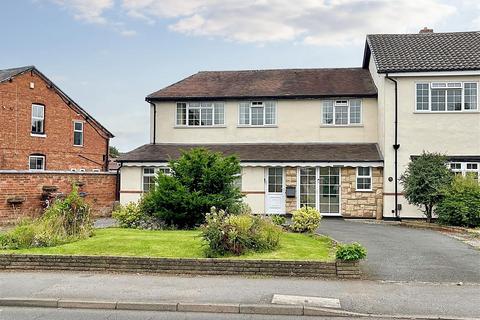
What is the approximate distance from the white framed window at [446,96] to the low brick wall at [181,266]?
48.4 ft

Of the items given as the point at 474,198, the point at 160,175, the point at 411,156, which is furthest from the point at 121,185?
the point at 474,198

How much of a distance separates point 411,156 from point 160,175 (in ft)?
38.9

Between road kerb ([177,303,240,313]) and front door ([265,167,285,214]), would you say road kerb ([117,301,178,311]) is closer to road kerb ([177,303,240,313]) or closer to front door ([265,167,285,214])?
road kerb ([177,303,240,313])

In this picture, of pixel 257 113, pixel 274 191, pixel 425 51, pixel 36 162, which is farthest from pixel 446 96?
pixel 36 162

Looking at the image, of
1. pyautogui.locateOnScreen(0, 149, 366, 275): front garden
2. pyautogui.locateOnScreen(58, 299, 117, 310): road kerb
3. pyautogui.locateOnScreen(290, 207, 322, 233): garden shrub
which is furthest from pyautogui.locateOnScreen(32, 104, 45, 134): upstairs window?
pyautogui.locateOnScreen(58, 299, 117, 310): road kerb

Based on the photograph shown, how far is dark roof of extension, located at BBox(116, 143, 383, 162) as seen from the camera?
2333 cm

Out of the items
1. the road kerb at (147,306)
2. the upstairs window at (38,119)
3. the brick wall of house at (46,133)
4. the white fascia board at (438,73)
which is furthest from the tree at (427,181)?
the upstairs window at (38,119)

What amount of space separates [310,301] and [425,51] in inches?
761

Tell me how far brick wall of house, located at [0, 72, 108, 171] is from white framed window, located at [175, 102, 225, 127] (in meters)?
9.82

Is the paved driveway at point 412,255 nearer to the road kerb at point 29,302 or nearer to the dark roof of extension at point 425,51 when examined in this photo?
the road kerb at point 29,302

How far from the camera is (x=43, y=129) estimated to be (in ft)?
103

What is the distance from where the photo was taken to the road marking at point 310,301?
820 cm

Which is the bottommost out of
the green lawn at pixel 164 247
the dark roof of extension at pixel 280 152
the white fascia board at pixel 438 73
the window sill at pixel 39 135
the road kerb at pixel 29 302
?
the road kerb at pixel 29 302

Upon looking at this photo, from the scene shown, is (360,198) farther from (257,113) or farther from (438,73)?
(257,113)
